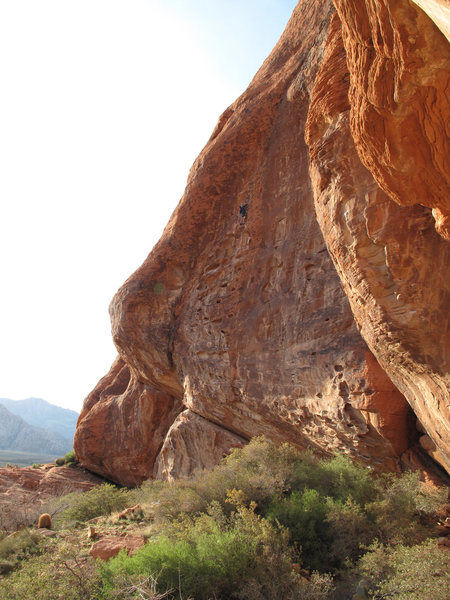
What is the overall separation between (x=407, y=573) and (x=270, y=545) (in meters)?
2.20

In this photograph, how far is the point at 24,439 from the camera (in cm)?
12281

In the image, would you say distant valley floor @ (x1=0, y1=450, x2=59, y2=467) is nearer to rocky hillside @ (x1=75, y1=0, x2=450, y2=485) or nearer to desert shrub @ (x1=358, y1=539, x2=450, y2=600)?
rocky hillside @ (x1=75, y1=0, x2=450, y2=485)

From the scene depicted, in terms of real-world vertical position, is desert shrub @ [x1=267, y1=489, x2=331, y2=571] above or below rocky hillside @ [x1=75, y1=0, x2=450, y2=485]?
below

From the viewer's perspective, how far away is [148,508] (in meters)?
10.9

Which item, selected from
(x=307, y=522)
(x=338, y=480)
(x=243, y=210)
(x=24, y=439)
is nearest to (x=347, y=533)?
(x=307, y=522)

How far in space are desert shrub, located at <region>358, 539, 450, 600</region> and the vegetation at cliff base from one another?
0.01 meters

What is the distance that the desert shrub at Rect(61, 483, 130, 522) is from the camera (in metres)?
11.9

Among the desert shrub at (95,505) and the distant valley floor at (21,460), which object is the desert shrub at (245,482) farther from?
the distant valley floor at (21,460)

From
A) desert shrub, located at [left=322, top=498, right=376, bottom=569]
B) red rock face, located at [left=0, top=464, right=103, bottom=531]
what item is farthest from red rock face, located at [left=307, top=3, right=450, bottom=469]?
red rock face, located at [left=0, top=464, right=103, bottom=531]

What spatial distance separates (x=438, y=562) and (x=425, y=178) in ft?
16.7

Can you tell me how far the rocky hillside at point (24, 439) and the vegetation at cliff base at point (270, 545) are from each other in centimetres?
12933

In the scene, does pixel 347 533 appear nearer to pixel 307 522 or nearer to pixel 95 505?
pixel 307 522

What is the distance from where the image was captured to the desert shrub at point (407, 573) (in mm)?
4414

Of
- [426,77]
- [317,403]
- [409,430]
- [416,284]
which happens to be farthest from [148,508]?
[426,77]
